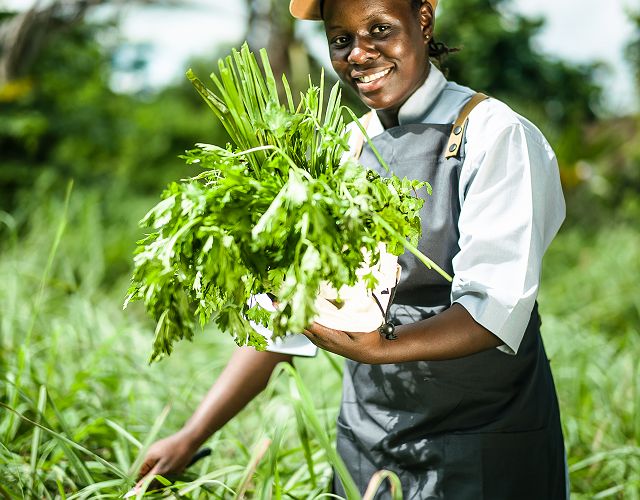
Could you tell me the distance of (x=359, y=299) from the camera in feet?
3.41

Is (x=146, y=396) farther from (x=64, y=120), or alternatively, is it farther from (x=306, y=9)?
(x=64, y=120)

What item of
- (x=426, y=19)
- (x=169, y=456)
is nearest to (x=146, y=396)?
(x=169, y=456)

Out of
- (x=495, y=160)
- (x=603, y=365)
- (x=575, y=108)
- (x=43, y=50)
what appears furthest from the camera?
(x=575, y=108)

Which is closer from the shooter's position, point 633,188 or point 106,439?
A: point 106,439

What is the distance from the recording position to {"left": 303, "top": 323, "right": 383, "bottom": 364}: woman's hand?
106cm

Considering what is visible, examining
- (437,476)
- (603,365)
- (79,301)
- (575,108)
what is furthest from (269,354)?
(575,108)

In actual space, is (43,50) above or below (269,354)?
above

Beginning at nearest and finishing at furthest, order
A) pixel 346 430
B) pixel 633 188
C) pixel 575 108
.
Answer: pixel 346 430
pixel 633 188
pixel 575 108

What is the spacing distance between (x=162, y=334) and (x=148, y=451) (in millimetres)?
627

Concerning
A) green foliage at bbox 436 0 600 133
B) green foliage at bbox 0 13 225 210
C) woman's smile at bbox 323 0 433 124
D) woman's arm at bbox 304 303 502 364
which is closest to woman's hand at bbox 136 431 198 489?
woman's arm at bbox 304 303 502 364

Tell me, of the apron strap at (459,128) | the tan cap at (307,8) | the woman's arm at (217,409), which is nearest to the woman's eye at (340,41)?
the tan cap at (307,8)

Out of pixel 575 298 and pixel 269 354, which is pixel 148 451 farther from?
pixel 575 298

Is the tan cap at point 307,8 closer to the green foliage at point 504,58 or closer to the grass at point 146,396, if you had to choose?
the grass at point 146,396

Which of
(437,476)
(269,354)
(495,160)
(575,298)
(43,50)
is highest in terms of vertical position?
(43,50)
